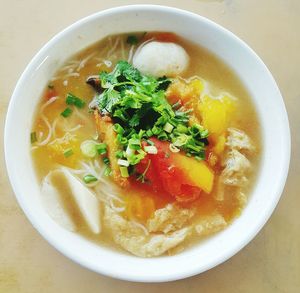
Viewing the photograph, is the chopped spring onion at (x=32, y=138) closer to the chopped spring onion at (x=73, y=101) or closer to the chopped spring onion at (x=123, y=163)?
the chopped spring onion at (x=73, y=101)

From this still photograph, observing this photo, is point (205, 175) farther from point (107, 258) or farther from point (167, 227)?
point (107, 258)

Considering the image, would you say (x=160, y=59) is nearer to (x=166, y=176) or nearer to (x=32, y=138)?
(x=166, y=176)

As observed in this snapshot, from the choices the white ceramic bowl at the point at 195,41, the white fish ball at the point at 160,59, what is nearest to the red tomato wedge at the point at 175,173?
the white ceramic bowl at the point at 195,41

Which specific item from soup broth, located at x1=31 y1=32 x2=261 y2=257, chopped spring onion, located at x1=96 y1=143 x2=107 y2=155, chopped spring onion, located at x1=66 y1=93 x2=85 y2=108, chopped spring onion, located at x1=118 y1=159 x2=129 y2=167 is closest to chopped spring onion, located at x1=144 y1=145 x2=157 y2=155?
soup broth, located at x1=31 y1=32 x2=261 y2=257

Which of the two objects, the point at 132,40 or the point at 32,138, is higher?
the point at 132,40

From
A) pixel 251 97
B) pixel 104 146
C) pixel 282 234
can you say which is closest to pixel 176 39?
pixel 251 97

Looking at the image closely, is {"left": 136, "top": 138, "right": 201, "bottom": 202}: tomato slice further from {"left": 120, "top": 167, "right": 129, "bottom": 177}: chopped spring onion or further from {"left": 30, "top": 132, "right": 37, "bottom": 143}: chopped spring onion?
{"left": 30, "top": 132, "right": 37, "bottom": 143}: chopped spring onion

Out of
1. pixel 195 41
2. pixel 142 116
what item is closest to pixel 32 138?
pixel 142 116
